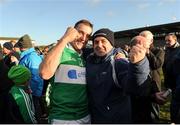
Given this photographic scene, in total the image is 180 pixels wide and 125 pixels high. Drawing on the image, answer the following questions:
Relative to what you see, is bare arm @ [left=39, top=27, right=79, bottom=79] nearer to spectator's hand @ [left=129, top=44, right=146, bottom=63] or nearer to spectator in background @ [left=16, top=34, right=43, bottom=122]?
spectator's hand @ [left=129, top=44, right=146, bottom=63]

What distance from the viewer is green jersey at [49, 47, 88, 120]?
11.2 feet

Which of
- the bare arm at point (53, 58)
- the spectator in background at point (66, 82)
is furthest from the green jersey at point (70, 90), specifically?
the bare arm at point (53, 58)

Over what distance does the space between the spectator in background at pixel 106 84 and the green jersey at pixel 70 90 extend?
69 mm

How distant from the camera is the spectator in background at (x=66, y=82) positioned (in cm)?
336

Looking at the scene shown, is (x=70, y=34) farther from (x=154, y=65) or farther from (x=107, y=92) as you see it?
(x=154, y=65)

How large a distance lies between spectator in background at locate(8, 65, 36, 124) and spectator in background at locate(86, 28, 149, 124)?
40.0 inches

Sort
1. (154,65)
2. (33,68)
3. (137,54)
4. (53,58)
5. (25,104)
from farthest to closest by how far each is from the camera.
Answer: (33,68) → (154,65) → (25,104) → (53,58) → (137,54)

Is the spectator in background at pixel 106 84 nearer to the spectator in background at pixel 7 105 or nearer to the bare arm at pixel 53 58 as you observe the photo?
the bare arm at pixel 53 58

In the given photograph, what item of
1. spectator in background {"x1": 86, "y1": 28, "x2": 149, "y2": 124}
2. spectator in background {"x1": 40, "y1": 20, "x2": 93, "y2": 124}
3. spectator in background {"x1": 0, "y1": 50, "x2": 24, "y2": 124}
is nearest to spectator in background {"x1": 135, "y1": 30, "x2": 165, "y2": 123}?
spectator in background {"x1": 86, "y1": 28, "x2": 149, "y2": 124}

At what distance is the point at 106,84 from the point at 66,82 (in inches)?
14.9

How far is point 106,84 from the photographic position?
3.34 meters

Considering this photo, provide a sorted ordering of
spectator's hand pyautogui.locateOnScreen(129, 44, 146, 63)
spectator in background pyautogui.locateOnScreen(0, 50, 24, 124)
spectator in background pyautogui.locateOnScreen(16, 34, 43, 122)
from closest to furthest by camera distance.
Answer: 1. spectator's hand pyautogui.locateOnScreen(129, 44, 146, 63)
2. spectator in background pyautogui.locateOnScreen(0, 50, 24, 124)
3. spectator in background pyautogui.locateOnScreen(16, 34, 43, 122)

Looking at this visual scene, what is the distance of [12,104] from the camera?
13.7ft

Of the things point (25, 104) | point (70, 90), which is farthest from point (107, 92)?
point (25, 104)
